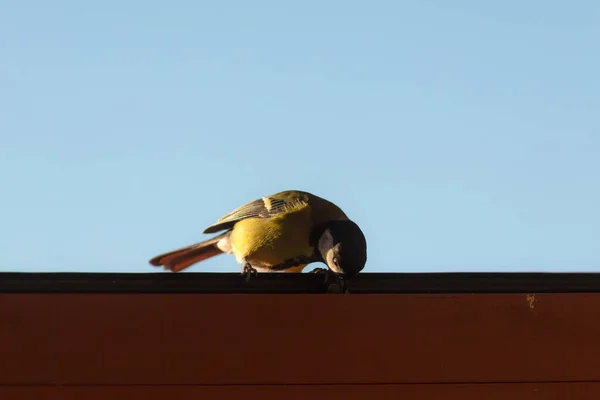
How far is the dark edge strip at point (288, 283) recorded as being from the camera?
6.57 feet

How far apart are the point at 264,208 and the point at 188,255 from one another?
66 cm

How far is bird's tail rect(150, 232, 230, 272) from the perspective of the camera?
180 inches

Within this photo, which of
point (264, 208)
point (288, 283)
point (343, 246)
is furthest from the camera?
point (264, 208)
